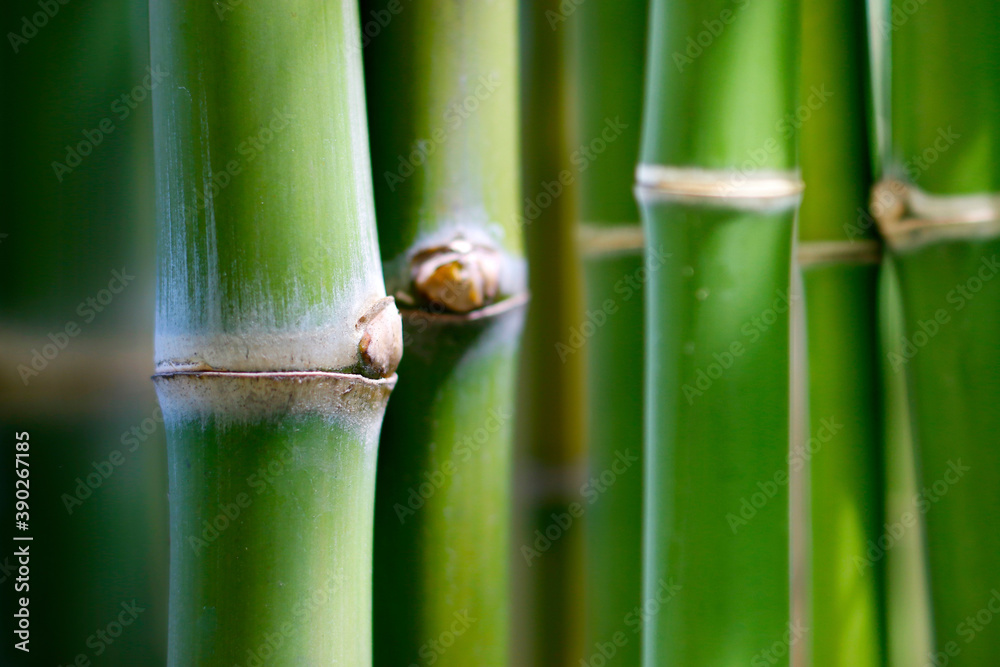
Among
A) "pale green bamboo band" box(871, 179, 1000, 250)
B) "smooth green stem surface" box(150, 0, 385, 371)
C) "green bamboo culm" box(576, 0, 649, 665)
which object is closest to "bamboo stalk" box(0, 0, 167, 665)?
"smooth green stem surface" box(150, 0, 385, 371)

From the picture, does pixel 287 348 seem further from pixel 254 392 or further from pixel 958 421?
pixel 958 421

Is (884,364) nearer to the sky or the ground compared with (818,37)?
nearer to the ground

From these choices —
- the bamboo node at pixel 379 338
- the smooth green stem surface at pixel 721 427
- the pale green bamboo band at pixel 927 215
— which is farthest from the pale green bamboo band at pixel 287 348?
the pale green bamboo band at pixel 927 215

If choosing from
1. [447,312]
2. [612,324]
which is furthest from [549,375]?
[447,312]

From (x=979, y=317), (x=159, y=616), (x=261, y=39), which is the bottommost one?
(x=159, y=616)

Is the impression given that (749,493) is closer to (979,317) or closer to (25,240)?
(979,317)

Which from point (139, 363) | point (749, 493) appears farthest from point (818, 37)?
point (139, 363)

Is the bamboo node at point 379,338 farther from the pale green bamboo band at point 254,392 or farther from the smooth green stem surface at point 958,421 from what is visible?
the smooth green stem surface at point 958,421
